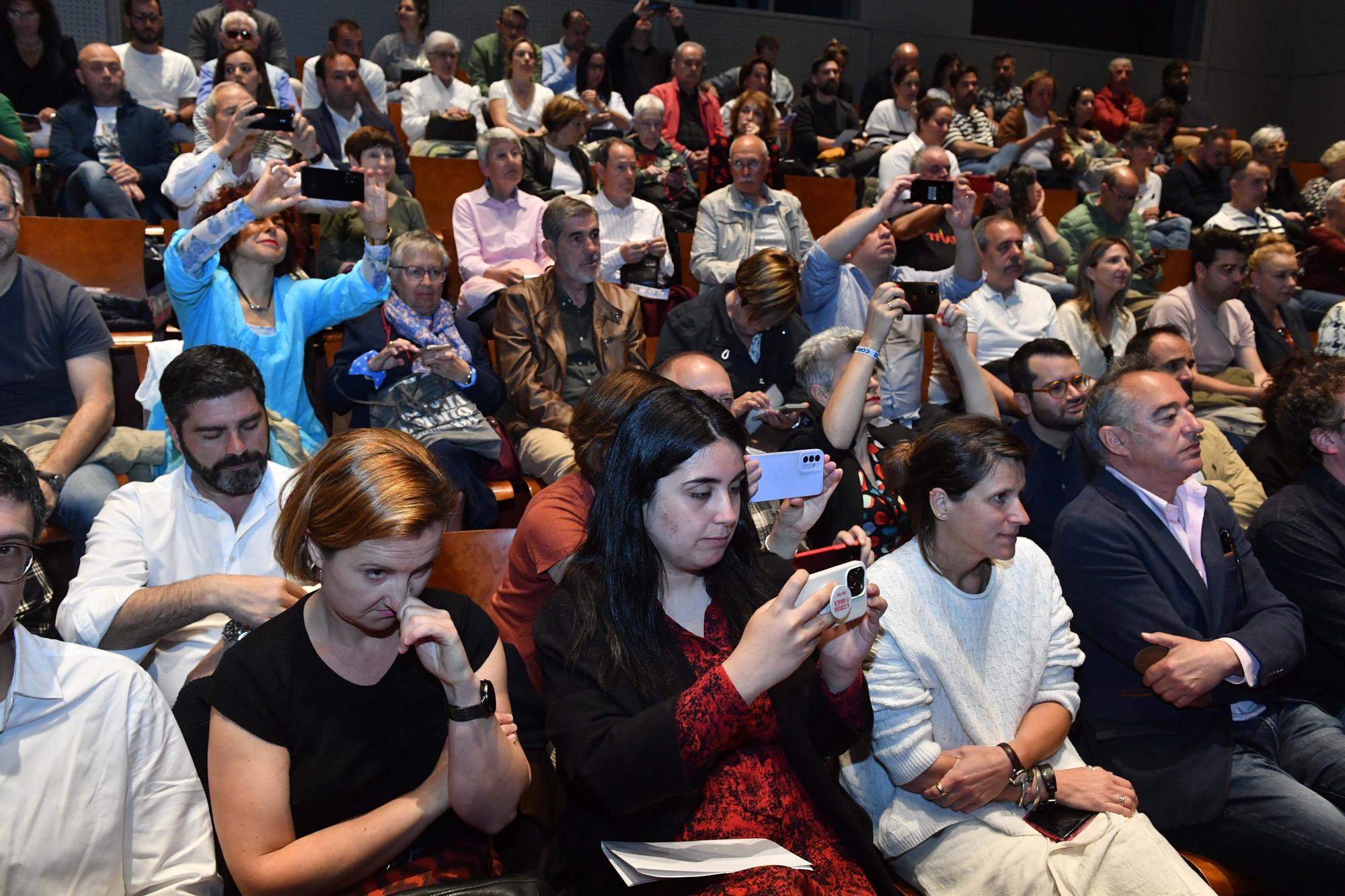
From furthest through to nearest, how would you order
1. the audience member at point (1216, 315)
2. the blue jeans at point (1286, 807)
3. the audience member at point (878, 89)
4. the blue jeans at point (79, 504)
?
the audience member at point (878, 89)
the audience member at point (1216, 315)
the blue jeans at point (79, 504)
the blue jeans at point (1286, 807)

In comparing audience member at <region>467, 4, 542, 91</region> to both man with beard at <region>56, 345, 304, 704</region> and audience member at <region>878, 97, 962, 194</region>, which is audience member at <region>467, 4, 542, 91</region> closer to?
audience member at <region>878, 97, 962, 194</region>

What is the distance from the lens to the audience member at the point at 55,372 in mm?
2578

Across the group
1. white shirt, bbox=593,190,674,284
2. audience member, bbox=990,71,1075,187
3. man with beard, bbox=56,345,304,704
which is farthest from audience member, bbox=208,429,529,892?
audience member, bbox=990,71,1075,187

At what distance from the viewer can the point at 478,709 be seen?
1396mm

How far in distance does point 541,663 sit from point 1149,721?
4.30 feet

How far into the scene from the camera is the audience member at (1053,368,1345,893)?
6.52 feet

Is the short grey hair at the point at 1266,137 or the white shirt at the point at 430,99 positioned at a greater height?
the white shirt at the point at 430,99

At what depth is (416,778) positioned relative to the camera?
155cm

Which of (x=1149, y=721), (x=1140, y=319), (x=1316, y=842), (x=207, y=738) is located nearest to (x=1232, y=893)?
(x=1316, y=842)

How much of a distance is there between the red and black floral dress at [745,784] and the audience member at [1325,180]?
5.98 meters

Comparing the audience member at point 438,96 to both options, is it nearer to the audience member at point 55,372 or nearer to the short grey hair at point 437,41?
the short grey hair at point 437,41

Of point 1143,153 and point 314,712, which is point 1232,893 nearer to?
point 314,712

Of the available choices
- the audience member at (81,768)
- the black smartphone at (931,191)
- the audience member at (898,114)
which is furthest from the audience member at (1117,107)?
the audience member at (81,768)

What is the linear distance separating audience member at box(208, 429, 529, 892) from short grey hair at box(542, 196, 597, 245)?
204cm
